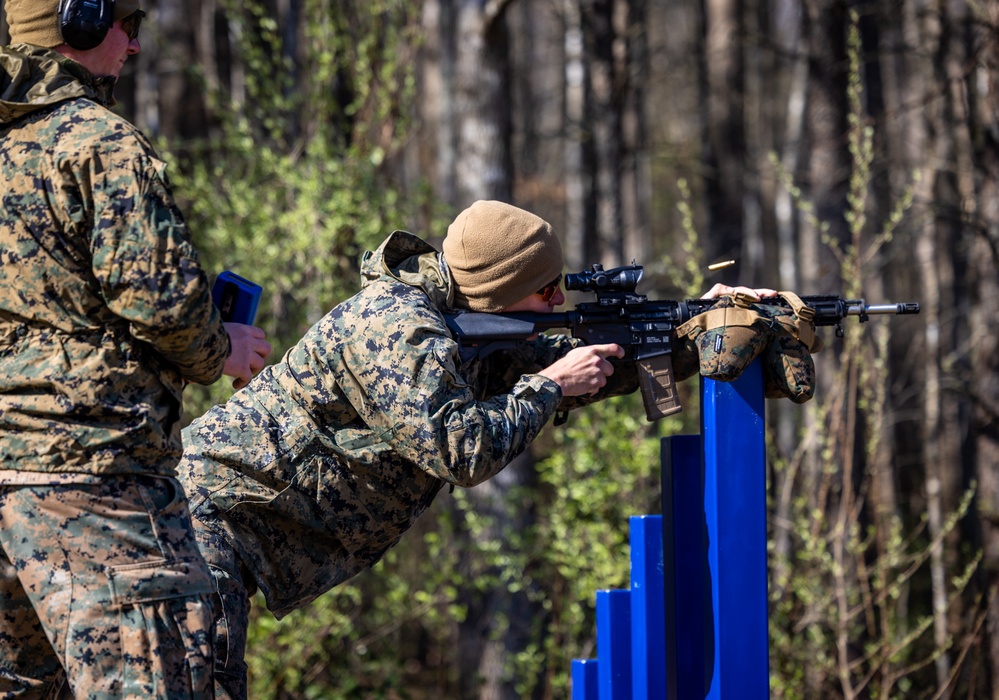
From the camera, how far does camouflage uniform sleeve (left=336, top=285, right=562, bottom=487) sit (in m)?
3.30

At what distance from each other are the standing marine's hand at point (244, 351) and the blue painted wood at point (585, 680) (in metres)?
1.81

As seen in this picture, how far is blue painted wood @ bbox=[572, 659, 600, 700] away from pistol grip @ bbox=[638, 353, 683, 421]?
101cm

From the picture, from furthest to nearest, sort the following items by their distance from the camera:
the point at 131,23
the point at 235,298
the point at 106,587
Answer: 1. the point at 235,298
2. the point at 131,23
3. the point at 106,587

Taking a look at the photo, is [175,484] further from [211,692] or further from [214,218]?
[214,218]

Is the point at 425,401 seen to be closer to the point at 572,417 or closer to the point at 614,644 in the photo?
the point at 614,644

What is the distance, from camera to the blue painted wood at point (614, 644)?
4.09m

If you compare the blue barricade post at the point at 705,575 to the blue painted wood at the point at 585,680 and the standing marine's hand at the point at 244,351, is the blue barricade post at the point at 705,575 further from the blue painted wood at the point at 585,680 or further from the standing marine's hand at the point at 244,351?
the standing marine's hand at the point at 244,351

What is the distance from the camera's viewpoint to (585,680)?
4215 mm

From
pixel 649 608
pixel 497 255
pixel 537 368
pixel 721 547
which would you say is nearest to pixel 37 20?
pixel 497 255

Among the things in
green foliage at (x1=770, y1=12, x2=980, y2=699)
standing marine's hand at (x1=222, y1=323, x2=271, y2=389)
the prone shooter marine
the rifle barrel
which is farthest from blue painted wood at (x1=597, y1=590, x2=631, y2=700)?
green foliage at (x1=770, y1=12, x2=980, y2=699)

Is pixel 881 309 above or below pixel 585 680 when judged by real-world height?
above

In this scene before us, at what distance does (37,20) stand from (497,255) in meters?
1.51

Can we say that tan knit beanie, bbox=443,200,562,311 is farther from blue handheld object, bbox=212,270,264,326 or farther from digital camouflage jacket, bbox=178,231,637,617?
blue handheld object, bbox=212,270,264,326

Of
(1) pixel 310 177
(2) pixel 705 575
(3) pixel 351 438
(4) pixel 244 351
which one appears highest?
(1) pixel 310 177
